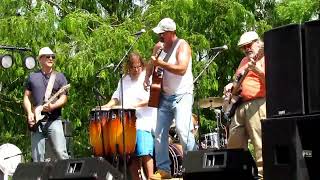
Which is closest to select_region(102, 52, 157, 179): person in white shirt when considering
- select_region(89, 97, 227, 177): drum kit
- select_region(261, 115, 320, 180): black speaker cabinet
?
select_region(89, 97, 227, 177): drum kit

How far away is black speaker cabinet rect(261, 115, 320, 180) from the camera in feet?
16.1

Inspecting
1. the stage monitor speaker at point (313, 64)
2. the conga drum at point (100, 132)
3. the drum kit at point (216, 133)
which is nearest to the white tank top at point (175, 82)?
the conga drum at point (100, 132)

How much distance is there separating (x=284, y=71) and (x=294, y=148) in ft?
1.92

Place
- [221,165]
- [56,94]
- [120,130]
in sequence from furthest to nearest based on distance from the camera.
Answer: [56,94] < [120,130] < [221,165]

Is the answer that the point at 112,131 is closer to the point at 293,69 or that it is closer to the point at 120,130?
the point at 120,130

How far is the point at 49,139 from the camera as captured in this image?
8.36 m

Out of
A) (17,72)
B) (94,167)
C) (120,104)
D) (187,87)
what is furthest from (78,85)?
(94,167)

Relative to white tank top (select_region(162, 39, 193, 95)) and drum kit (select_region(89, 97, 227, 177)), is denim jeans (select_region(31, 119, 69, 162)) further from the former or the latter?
white tank top (select_region(162, 39, 193, 95))

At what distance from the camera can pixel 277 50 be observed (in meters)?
5.27

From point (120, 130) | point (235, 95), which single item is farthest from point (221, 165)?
point (120, 130)

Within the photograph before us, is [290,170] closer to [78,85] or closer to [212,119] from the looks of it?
[78,85]

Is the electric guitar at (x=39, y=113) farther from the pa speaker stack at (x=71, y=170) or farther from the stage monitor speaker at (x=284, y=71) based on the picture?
the stage monitor speaker at (x=284, y=71)

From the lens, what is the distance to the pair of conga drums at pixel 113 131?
322 inches

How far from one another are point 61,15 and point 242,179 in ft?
32.0
